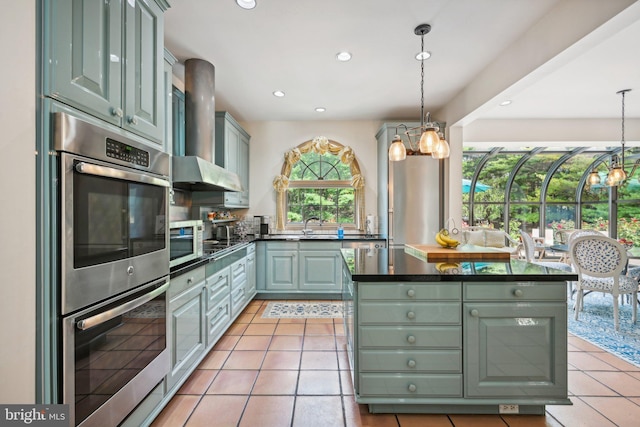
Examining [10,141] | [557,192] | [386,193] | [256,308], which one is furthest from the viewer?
[557,192]

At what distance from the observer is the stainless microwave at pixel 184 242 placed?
201cm

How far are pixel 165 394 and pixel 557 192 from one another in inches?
325

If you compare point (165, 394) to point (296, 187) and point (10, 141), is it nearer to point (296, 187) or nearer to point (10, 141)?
point (10, 141)

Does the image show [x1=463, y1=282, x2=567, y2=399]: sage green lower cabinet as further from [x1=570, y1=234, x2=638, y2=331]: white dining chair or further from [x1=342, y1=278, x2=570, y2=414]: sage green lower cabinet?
[x1=570, y1=234, x2=638, y2=331]: white dining chair

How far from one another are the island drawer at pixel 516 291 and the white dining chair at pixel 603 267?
2.21 m

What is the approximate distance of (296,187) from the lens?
4945 millimetres

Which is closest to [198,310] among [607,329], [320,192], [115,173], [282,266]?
[115,173]

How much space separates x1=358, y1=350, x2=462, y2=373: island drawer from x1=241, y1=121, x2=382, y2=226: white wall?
3.24 meters

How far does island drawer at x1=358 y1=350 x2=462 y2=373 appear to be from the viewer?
5.73ft

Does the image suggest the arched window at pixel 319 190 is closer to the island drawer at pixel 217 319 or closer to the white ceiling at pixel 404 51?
the white ceiling at pixel 404 51

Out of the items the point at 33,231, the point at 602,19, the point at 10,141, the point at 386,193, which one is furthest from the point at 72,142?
the point at 386,193

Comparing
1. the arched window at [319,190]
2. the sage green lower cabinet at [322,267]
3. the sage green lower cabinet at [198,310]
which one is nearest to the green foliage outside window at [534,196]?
the arched window at [319,190]

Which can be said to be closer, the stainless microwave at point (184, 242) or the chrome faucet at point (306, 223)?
the stainless microwave at point (184, 242)

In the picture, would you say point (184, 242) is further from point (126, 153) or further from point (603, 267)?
point (603, 267)
